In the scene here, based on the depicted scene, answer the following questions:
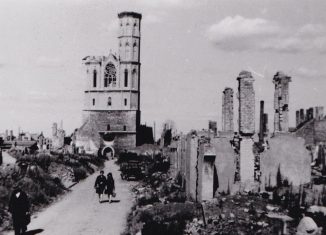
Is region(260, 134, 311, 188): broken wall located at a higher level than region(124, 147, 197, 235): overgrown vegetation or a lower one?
higher

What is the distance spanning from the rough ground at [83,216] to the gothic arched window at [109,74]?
42.0 metres

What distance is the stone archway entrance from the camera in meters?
60.4

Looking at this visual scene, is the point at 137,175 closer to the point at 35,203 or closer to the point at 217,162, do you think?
the point at 35,203

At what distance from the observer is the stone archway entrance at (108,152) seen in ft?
198

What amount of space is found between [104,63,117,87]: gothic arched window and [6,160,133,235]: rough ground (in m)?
42.0

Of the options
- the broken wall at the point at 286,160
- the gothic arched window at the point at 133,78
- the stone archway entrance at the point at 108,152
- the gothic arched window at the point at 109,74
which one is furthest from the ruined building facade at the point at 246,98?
the gothic arched window at the point at 109,74

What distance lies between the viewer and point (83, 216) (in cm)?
1520

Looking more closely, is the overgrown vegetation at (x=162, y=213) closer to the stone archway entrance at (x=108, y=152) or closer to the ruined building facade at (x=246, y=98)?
the ruined building facade at (x=246, y=98)

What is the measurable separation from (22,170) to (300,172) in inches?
488

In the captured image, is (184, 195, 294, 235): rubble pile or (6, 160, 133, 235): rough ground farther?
(6, 160, 133, 235): rough ground

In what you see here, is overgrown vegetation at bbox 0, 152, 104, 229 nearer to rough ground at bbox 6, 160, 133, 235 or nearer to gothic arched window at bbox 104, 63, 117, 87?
rough ground at bbox 6, 160, 133, 235

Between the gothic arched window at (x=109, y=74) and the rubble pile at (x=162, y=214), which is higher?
the gothic arched window at (x=109, y=74)

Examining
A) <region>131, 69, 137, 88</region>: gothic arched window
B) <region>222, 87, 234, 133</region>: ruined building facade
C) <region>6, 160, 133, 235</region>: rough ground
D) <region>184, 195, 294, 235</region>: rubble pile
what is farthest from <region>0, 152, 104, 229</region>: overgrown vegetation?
<region>131, 69, 137, 88</region>: gothic arched window

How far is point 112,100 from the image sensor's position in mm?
61250
